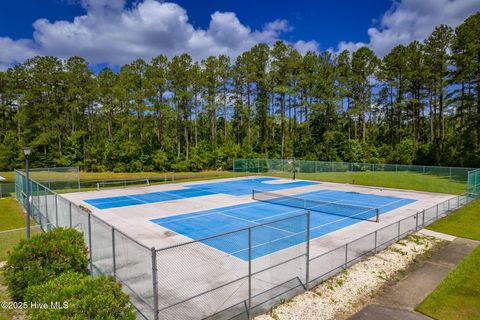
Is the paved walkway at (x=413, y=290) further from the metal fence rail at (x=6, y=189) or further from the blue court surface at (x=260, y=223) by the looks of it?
the metal fence rail at (x=6, y=189)

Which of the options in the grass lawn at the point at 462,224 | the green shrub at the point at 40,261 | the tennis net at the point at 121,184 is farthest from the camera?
the tennis net at the point at 121,184

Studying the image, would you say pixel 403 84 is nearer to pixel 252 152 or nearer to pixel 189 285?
pixel 252 152

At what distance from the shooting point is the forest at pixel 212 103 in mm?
54125

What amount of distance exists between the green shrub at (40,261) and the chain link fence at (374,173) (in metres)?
26.8

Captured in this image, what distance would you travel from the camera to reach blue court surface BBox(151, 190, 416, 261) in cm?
1378

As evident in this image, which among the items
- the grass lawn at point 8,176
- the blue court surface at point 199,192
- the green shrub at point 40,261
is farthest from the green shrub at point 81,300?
the grass lawn at point 8,176

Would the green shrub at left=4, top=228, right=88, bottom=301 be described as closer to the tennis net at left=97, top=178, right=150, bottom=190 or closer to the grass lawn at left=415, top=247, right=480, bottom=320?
the grass lawn at left=415, top=247, right=480, bottom=320

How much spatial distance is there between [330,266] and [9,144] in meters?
60.4

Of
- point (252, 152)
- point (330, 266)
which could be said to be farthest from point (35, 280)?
point (252, 152)

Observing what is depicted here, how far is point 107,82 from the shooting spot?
61125 mm

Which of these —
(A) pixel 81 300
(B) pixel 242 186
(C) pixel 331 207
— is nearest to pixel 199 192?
(B) pixel 242 186

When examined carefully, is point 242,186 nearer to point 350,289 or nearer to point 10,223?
point 10,223

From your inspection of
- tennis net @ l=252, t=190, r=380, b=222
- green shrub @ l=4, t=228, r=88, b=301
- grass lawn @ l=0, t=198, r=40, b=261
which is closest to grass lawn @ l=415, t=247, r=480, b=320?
tennis net @ l=252, t=190, r=380, b=222

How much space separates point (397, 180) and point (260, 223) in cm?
2095
